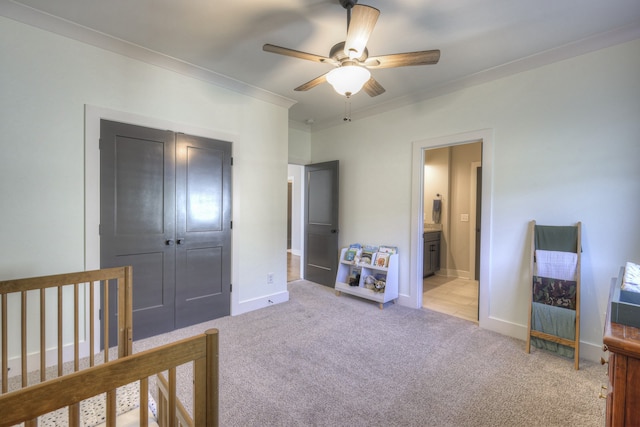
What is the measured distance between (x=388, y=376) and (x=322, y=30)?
274 centimetres

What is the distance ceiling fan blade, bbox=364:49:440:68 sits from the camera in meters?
1.88

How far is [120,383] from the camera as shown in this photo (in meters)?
0.79

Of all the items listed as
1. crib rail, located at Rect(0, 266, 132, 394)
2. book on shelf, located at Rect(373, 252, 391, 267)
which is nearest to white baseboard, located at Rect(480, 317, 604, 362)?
book on shelf, located at Rect(373, 252, 391, 267)

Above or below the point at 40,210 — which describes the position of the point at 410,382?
below

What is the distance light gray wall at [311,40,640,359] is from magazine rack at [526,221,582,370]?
0.12 meters

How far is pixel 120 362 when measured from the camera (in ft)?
2.55

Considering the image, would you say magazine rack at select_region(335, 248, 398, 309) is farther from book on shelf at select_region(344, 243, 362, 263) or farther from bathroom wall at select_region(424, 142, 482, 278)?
bathroom wall at select_region(424, 142, 482, 278)

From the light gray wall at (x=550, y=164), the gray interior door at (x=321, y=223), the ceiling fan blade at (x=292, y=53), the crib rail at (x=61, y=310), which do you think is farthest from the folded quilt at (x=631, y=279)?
the gray interior door at (x=321, y=223)

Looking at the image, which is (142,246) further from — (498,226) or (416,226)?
(498,226)

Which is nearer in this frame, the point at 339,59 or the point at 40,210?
the point at 339,59

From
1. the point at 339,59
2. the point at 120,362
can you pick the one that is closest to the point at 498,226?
the point at 339,59

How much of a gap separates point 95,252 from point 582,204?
423 centimetres

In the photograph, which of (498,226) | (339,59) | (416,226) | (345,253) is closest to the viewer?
(339,59)

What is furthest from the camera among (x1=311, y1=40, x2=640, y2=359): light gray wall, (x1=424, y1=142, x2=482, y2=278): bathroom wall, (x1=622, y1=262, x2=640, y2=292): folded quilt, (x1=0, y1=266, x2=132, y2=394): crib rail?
(x1=424, y1=142, x2=482, y2=278): bathroom wall
